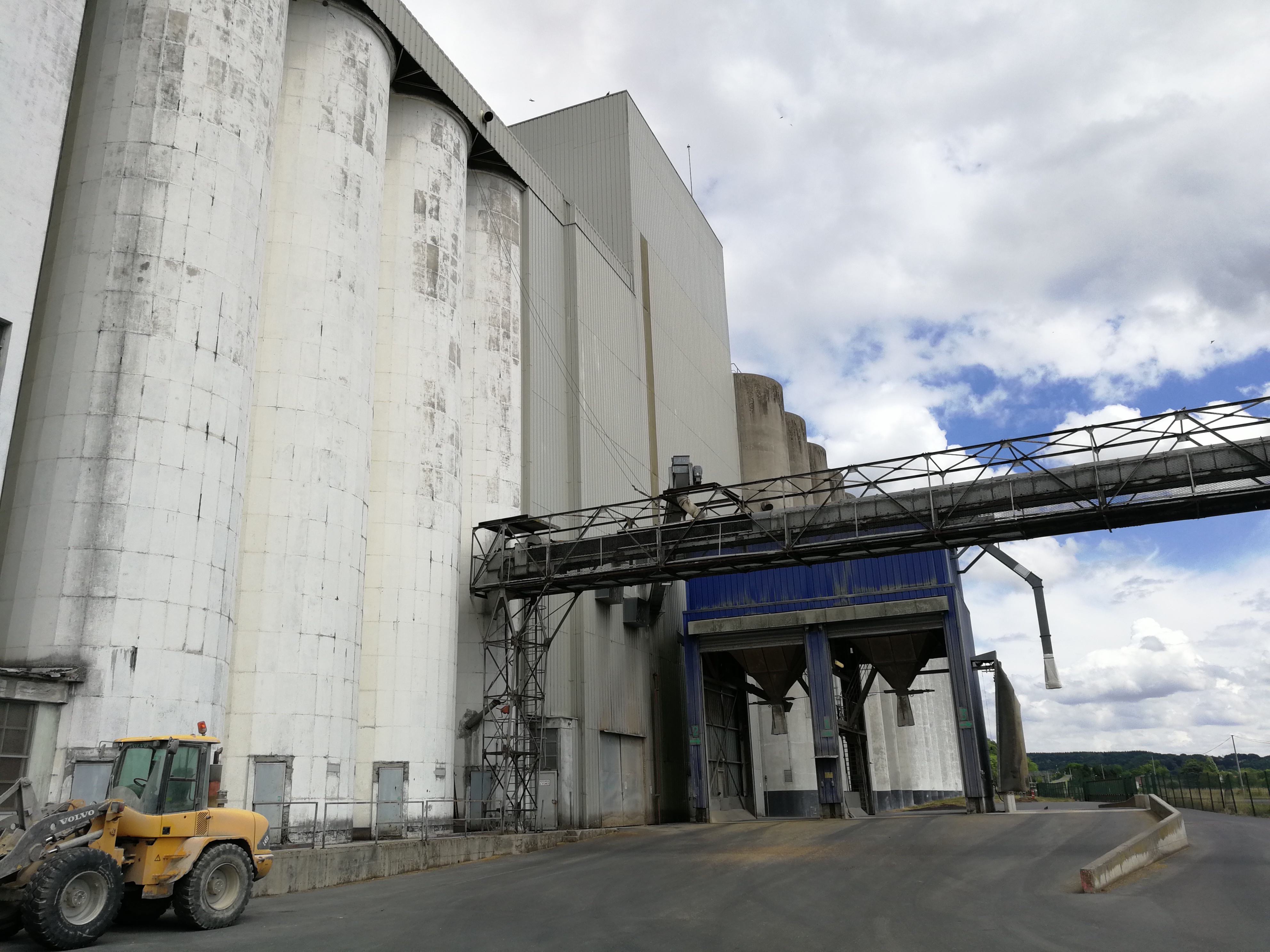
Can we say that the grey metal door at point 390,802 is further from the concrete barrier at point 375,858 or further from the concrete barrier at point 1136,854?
the concrete barrier at point 1136,854

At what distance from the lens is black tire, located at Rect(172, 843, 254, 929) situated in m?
12.9

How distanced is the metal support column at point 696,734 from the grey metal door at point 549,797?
32.6 ft

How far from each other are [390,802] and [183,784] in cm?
1293

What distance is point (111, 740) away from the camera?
18328mm

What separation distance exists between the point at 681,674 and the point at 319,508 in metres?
25.0

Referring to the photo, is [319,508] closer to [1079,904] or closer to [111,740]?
[111,740]

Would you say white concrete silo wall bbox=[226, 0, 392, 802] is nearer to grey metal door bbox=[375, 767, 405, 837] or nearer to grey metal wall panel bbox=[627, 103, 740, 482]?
grey metal door bbox=[375, 767, 405, 837]

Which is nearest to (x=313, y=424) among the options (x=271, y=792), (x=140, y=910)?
(x=271, y=792)

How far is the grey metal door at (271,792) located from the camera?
71.8 feet

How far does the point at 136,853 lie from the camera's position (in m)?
12.7

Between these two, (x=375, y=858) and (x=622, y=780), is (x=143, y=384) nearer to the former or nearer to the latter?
(x=375, y=858)

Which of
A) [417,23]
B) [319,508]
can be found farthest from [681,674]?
[417,23]

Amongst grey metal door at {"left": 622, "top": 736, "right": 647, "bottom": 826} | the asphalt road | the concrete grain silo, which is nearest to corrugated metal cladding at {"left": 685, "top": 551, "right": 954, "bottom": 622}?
the concrete grain silo

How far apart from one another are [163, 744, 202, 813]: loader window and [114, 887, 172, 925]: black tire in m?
1.30
